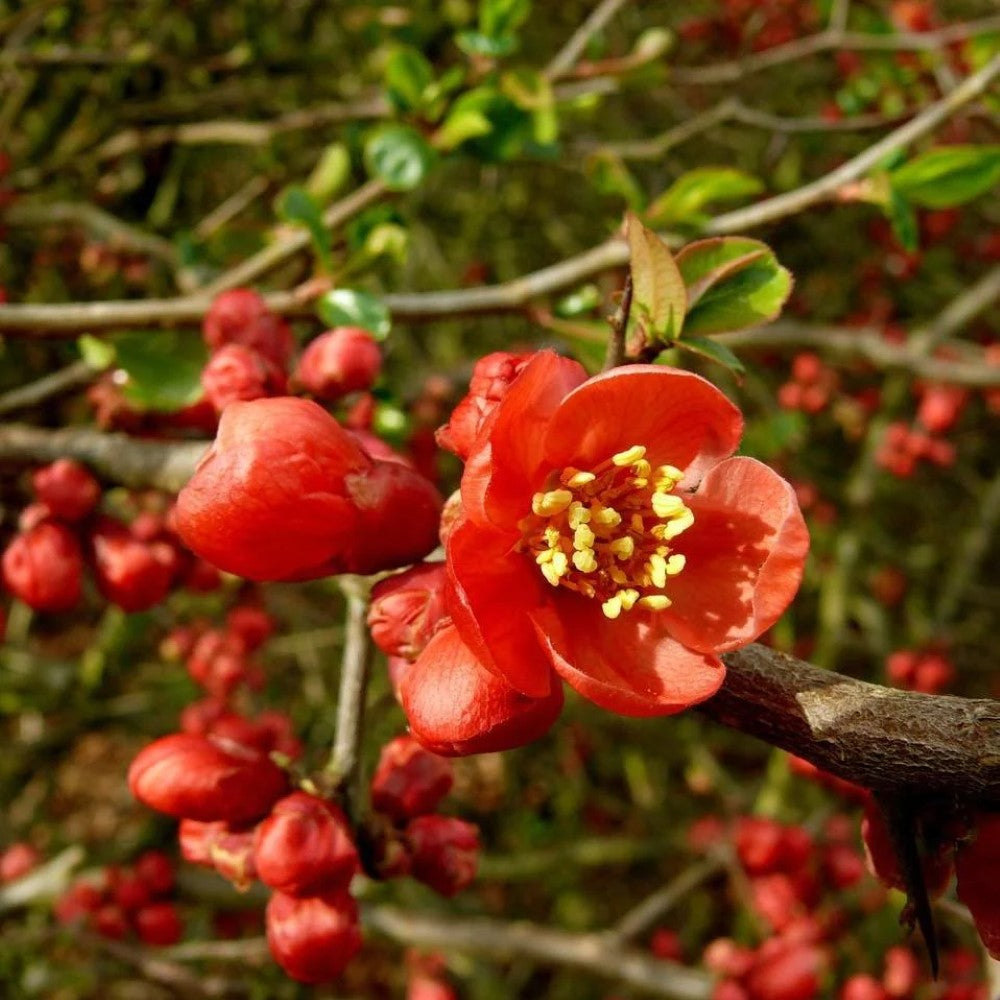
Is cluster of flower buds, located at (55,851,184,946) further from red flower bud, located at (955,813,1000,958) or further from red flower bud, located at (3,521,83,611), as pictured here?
red flower bud, located at (955,813,1000,958)

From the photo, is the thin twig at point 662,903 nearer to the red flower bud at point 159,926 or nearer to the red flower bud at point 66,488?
the red flower bud at point 159,926

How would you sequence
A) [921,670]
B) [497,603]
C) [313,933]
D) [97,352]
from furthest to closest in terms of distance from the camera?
[921,670], [97,352], [313,933], [497,603]

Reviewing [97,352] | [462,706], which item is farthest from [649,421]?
[97,352]

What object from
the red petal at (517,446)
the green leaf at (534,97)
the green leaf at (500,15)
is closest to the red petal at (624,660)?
the red petal at (517,446)

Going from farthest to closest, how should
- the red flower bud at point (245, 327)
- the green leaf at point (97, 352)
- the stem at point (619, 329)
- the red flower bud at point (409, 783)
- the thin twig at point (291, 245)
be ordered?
the thin twig at point (291, 245), the green leaf at point (97, 352), the red flower bud at point (245, 327), the red flower bud at point (409, 783), the stem at point (619, 329)

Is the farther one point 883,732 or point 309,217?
point 309,217

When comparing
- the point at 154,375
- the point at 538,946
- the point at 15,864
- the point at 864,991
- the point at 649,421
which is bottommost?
the point at 15,864

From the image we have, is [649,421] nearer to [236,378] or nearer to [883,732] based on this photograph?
[883,732]
